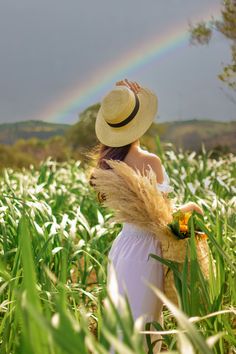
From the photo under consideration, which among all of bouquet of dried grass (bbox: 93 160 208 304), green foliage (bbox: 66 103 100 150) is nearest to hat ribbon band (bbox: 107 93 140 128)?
bouquet of dried grass (bbox: 93 160 208 304)

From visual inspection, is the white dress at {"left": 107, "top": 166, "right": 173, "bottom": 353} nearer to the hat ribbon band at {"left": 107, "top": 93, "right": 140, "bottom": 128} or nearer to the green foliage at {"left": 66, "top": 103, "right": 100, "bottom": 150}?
the hat ribbon band at {"left": 107, "top": 93, "right": 140, "bottom": 128}

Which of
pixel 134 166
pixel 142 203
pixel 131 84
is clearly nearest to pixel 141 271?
Result: pixel 142 203

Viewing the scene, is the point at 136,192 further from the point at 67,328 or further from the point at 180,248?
the point at 67,328

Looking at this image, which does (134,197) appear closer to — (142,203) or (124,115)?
(142,203)

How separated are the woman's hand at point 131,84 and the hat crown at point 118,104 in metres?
0.07

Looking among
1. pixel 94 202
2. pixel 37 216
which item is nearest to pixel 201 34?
pixel 94 202

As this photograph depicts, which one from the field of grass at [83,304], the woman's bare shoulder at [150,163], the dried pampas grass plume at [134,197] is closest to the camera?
the field of grass at [83,304]

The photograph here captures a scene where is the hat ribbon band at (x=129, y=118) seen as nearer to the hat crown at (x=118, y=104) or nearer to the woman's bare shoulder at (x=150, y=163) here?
the hat crown at (x=118, y=104)

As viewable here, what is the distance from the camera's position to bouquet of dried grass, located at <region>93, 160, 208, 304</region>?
2.63m

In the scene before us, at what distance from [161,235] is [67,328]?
1510 millimetres

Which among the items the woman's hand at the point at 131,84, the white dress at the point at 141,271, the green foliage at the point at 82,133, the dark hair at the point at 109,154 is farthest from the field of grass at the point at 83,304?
the green foliage at the point at 82,133

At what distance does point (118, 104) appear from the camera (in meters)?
2.95

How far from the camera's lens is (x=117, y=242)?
2947 millimetres

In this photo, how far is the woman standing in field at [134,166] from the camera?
2791 mm
